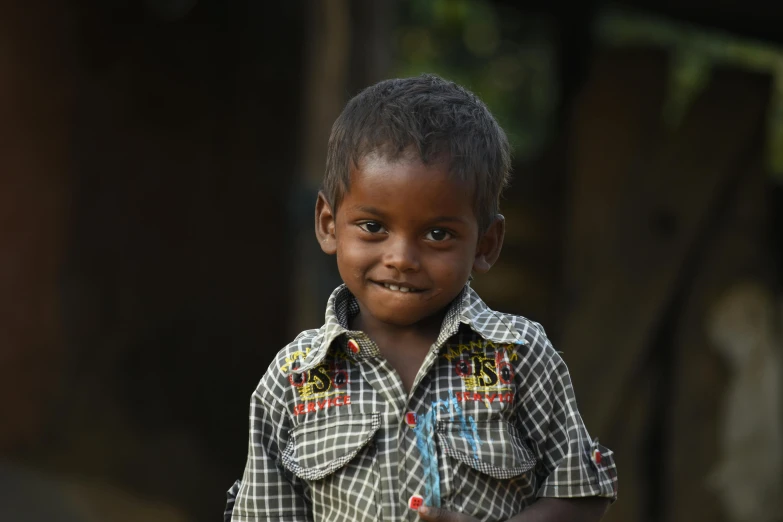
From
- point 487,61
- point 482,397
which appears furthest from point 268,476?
point 487,61

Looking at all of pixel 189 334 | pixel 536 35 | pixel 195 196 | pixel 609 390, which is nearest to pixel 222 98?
pixel 195 196

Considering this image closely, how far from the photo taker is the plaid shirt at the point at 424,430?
1842 millimetres

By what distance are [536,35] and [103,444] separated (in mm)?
5802

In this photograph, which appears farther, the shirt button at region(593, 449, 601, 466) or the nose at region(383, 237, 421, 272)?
the shirt button at region(593, 449, 601, 466)

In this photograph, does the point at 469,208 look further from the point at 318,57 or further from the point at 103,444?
the point at 103,444

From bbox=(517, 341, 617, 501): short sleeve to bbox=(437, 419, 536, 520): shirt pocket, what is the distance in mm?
56

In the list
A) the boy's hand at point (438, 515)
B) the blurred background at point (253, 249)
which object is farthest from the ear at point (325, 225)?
the blurred background at point (253, 249)

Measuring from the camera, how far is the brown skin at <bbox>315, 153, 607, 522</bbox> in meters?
1.80

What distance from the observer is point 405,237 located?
1.81 meters

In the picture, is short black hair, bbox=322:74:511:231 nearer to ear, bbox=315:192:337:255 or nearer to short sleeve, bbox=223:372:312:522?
ear, bbox=315:192:337:255

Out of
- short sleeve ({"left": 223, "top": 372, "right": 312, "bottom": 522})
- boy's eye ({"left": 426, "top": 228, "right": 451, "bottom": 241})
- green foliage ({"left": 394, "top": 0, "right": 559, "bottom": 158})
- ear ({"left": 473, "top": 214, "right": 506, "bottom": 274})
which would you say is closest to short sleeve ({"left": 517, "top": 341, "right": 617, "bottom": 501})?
ear ({"left": 473, "top": 214, "right": 506, "bottom": 274})

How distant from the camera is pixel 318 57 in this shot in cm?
385

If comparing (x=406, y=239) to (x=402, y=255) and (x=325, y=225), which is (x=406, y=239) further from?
(x=325, y=225)

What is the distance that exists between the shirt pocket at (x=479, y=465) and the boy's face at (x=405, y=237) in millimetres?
213
